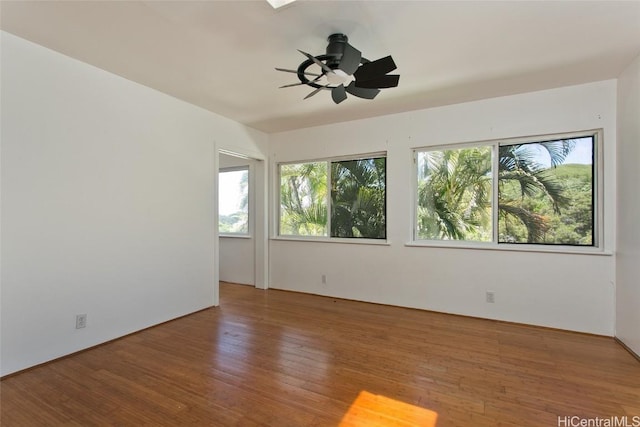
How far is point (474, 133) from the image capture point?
3592 millimetres

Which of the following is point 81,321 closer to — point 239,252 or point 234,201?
point 239,252

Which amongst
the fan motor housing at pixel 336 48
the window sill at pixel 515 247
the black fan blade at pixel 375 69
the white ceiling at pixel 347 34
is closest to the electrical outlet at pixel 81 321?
the white ceiling at pixel 347 34

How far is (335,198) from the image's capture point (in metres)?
4.67

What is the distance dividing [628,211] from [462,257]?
1520mm

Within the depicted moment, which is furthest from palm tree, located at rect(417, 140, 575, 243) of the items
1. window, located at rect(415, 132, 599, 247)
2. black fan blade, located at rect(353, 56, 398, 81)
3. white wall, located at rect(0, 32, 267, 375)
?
white wall, located at rect(0, 32, 267, 375)

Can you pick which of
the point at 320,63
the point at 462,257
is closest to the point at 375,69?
the point at 320,63

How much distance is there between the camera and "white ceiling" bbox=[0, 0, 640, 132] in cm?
198

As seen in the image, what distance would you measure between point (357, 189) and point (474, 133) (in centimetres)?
167

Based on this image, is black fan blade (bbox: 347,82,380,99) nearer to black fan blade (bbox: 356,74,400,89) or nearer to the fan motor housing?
black fan blade (bbox: 356,74,400,89)

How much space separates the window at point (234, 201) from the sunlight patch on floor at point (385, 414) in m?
3.93

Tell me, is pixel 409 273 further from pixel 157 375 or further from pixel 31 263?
pixel 31 263

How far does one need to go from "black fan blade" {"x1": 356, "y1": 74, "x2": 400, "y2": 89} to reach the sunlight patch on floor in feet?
7.50

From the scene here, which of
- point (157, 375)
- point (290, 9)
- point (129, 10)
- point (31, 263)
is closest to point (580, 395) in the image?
point (157, 375)

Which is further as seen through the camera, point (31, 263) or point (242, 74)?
point (242, 74)
